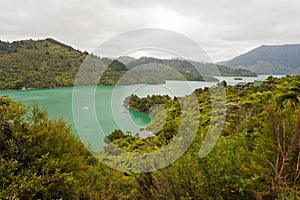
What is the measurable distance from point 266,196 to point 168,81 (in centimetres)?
436

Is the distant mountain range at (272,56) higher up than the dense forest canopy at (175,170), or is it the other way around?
the distant mountain range at (272,56)

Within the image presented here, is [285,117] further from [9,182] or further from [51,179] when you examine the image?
[9,182]

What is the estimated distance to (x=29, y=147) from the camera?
4.65 m

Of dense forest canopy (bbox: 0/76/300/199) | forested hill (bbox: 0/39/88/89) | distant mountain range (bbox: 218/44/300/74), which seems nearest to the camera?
dense forest canopy (bbox: 0/76/300/199)

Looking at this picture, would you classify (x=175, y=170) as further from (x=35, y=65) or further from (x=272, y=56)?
(x=272, y=56)

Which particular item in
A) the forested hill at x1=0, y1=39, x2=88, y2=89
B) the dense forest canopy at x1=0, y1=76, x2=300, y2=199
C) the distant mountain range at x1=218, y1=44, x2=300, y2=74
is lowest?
the dense forest canopy at x1=0, y1=76, x2=300, y2=199

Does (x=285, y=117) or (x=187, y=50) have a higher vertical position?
(x=187, y=50)

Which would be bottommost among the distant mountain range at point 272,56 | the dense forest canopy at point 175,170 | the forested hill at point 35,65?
the dense forest canopy at point 175,170

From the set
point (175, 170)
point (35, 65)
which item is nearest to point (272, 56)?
point (35, 65)

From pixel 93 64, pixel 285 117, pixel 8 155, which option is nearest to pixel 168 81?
pixel 93 64

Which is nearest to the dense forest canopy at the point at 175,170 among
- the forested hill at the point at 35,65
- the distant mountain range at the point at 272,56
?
the forested hill at the point at 35,65

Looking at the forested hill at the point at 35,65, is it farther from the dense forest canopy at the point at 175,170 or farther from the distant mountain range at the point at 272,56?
the distant mountain range at the point at 272,56

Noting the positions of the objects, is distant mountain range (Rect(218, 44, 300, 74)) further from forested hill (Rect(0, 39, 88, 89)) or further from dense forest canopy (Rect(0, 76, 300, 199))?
dense forest canopy (Rect(0, 76, 300, 199))

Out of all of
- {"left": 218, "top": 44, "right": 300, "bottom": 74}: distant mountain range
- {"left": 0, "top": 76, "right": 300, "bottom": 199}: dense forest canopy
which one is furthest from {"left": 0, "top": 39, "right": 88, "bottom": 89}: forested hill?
{"left": 218, "top": 44, "right": 300, "bottom": 74}: distant mountain range
